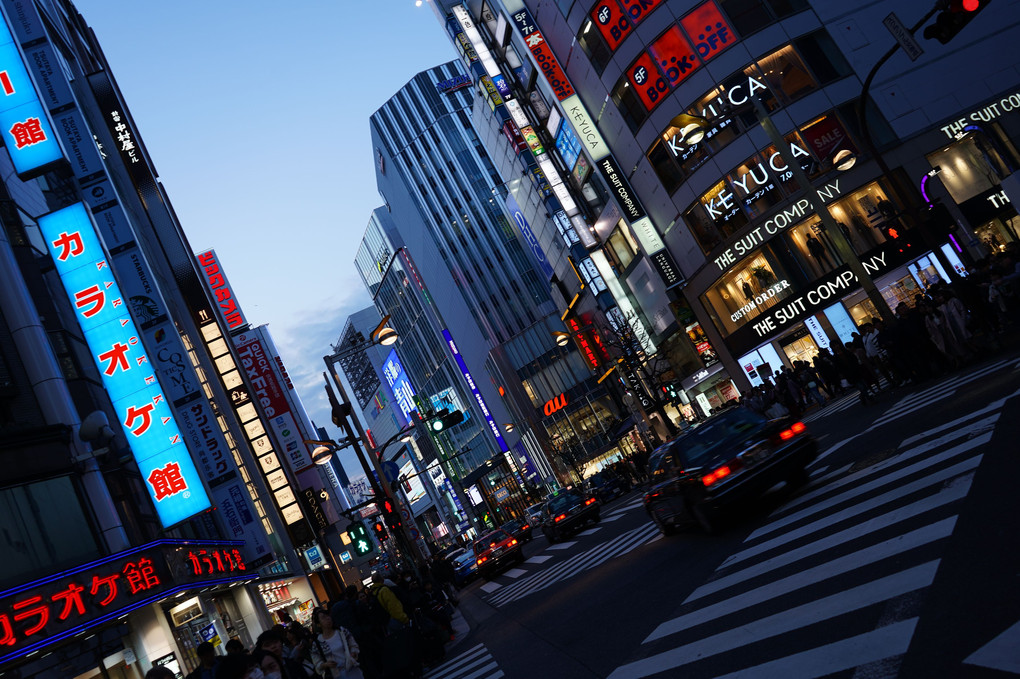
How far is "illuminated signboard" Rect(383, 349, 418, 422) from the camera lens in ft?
410

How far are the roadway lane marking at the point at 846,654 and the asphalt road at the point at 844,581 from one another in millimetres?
15

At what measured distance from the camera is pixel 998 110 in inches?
1345

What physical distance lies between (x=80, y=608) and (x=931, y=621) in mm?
14024

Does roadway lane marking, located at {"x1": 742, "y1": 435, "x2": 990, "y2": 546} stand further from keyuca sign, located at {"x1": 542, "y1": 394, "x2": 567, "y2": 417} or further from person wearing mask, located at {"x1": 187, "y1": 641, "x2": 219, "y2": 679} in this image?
keyuca sign, located at {"x1": 542, "y1": 394, "x2": 567, "y2": 417}

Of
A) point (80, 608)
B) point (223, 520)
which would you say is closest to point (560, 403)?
point (223, 520)

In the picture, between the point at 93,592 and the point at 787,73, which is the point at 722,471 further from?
the point at 787,73

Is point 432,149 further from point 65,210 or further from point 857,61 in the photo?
point 65,210

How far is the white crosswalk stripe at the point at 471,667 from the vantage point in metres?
10.5

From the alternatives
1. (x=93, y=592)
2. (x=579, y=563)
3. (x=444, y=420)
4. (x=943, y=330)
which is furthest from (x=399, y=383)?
(x=943, y=330)

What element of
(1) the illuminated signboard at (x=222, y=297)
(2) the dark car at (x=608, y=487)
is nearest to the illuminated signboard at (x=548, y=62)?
(2) the dark car at (x=608, y=487)

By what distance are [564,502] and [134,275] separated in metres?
16.9

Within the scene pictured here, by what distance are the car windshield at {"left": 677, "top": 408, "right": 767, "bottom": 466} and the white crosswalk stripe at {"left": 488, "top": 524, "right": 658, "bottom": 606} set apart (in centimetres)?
410

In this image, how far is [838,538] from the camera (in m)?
7.97

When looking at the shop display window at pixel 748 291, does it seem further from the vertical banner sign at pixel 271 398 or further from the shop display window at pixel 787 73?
the vertical banner sign at pixel 271 398
